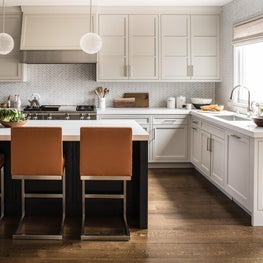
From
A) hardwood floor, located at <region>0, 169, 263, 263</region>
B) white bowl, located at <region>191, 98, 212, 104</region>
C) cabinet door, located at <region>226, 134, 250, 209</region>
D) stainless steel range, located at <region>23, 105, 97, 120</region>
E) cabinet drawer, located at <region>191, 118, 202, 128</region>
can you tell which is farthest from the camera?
white bowl, located at <region>191, 98, 212, 104</region>

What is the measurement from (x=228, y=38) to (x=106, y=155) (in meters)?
3.70

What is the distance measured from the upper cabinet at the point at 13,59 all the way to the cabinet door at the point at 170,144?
225 centimetres

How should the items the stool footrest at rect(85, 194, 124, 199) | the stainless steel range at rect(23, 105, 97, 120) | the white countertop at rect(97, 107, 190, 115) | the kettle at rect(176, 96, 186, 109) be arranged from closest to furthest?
the stool footrest at rect(85, 194, 124, 199) < the stainless steel range at rect(23, 105, 97, 120) < the white countertop at rect(97, 107, 190, 115) < the kettle at rect(176, 96, 186, 109)

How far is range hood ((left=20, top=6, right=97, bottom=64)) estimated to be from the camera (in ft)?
22.5

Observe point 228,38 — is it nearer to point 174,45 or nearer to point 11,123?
point 174,45

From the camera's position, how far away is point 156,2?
6.71 meters

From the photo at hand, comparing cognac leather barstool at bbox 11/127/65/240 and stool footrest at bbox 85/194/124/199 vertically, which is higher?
cognac leather barstool at bbox 11/127/65/240

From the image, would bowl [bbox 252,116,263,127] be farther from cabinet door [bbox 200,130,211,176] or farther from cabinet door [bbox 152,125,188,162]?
cabinet door [bbox 152,125,188,162]

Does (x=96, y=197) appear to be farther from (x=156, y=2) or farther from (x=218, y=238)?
(x=156, y=2)

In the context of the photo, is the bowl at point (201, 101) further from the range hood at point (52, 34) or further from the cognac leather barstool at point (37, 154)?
the cognac leather barstool at point (37, 154)

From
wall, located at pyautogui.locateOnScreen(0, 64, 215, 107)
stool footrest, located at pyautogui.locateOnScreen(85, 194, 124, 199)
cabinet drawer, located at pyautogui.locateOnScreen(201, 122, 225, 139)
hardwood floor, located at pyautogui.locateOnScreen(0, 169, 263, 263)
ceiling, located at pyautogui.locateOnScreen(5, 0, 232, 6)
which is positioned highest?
ceiling, located at pyautogui.locateOnScreen(5, 0, 232, 6)

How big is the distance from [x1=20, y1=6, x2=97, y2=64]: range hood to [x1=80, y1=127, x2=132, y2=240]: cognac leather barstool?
10.7 feet

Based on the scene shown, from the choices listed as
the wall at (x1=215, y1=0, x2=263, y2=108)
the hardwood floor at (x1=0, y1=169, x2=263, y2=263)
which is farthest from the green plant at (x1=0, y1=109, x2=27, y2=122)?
the wall at (x1=215, y1=0, x2=263, y2=108)

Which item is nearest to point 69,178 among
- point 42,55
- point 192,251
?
point 192,251
